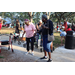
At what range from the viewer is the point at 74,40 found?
20.3ft

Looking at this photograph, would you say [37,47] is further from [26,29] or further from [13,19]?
[13,19]

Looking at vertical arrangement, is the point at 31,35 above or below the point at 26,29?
below

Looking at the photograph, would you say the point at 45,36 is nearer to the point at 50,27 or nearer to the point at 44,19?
the point at 50,27

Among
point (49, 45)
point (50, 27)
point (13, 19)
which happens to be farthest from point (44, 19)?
point (13, 19)

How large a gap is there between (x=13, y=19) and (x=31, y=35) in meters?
51.8

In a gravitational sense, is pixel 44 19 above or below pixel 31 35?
above

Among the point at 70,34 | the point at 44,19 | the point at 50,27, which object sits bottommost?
the point at 70,34
